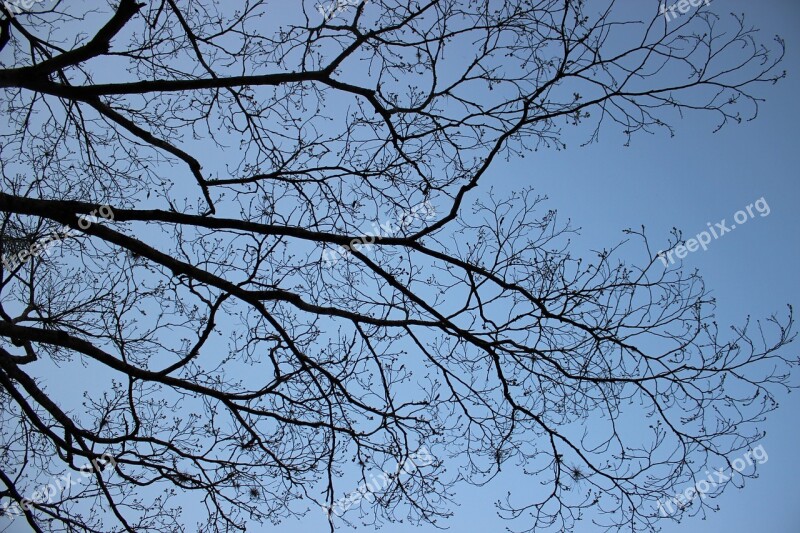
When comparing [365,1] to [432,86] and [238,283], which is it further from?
[238,283]

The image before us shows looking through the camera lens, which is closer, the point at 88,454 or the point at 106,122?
the point at 88,454

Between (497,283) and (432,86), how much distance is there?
77.3 inches

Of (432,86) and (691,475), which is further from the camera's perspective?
(432,86)

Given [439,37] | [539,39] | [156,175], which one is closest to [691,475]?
[539,39]

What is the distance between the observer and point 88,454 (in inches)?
197

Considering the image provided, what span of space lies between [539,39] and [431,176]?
157 centimetres

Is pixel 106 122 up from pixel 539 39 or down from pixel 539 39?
up

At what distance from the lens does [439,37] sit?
520 cm

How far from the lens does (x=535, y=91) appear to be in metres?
4.92

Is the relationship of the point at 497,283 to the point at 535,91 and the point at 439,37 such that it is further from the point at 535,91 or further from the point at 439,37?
the point at 439,37

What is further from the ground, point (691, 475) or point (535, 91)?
point (535, 91)

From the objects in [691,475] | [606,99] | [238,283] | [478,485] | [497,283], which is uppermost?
[606,99]

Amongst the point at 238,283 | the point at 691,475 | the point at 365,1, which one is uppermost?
the point at 365,1

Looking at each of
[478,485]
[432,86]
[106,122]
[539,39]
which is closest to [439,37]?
[432,86]
